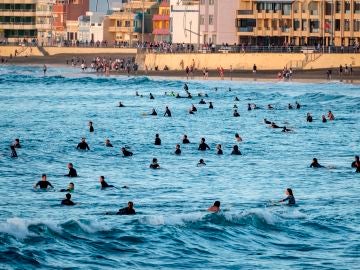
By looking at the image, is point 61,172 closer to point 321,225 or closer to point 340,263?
point 321,225

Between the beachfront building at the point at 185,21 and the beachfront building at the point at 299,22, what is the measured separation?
46.8 ft

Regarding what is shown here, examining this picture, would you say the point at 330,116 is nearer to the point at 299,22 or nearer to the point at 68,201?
the point at 68,201

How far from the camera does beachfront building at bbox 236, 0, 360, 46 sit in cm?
13975

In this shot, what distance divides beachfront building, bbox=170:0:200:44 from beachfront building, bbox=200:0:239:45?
6.43m

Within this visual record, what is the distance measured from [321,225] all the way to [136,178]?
13.4 metres

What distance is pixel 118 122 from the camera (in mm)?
84125

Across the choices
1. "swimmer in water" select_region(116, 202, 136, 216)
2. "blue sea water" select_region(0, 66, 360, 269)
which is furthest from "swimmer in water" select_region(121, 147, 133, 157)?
"swimmer in water" select_region(116, 202, 136, 216)

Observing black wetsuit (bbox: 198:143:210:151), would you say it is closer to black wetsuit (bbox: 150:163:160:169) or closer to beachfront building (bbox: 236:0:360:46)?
black wetsuit (bbox: 150:163:160:169)

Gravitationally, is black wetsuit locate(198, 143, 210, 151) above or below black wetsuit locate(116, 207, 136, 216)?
above

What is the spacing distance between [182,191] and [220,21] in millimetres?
103087

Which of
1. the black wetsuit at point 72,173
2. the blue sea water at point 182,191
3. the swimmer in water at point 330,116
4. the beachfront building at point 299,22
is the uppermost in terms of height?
the beachfront building at point 299,22

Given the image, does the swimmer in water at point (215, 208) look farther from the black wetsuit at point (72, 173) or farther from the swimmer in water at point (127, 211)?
the black wetsuit at point (72, 173)

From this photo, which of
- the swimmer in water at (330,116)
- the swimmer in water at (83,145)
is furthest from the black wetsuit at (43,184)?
the swimmer in water at (330,116)

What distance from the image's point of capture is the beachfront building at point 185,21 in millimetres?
163625
